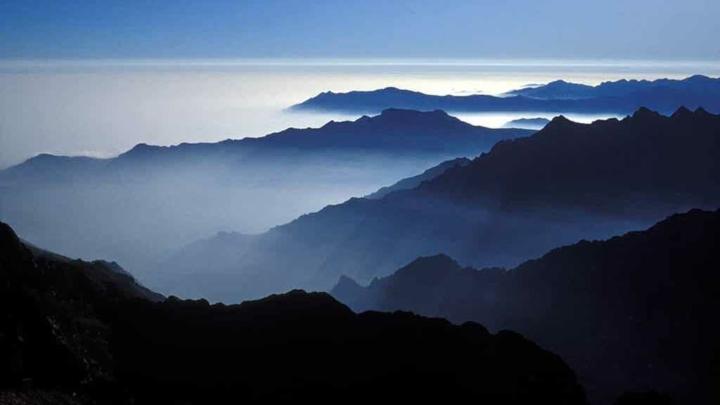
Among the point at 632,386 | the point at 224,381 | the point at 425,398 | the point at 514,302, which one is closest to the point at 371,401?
the point at 425,398

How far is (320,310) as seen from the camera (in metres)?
74.1

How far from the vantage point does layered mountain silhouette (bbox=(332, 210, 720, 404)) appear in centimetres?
10744

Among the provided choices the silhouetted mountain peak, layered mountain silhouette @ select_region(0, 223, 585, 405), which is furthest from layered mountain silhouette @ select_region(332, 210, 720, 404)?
layered mountain silhouette @ select_region(0, 223, 585, 405)

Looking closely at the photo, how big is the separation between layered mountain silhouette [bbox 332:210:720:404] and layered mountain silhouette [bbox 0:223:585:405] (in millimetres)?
39332

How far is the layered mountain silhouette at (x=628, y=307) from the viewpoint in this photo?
107438mm

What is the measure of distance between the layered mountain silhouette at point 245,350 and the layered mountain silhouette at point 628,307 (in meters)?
Result: 39.3

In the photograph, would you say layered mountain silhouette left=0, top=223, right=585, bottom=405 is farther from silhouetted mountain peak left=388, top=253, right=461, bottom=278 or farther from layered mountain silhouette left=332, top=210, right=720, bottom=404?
silhouetted mountain peak left=388, top=253, right=461, bottom=278

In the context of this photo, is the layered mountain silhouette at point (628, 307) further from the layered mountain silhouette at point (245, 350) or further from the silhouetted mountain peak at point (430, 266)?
the layered mountain silhouette at point (245, 350)

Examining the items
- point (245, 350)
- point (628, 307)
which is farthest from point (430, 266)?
point (245, 350)

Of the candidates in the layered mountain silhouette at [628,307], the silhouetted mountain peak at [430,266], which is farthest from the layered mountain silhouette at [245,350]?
the silhouetted mountain peak at [430,266]

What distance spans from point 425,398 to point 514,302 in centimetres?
8242

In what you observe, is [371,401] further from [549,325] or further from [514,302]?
[514,302]

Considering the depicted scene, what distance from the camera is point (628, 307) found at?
122 metres

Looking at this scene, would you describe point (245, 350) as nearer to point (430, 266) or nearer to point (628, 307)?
point (628, 307)
